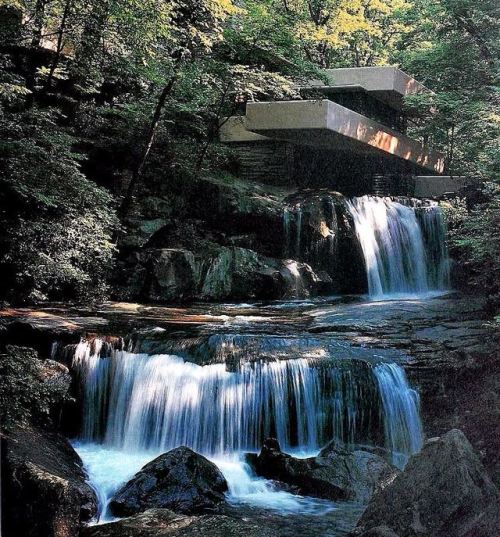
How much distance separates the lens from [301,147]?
21141 mm

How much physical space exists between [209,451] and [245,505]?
5.39 ft

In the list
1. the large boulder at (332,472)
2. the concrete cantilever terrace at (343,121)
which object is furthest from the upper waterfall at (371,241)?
the large boulder at (332,472)

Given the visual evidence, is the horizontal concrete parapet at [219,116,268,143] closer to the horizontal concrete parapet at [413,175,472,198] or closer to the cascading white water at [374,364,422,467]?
the horizontal concrete parapet at [413,175,472,198]

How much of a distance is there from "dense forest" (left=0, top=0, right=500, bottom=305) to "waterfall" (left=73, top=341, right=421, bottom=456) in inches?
119

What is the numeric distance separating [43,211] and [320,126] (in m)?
9.52

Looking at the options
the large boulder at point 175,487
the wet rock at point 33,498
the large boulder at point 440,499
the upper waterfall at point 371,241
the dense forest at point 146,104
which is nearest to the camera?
the large boulder at point 440,499

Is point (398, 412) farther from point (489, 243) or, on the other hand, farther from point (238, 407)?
point (489, 243)

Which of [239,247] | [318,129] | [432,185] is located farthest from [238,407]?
[432,185]

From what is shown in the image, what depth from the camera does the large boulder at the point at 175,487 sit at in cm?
627

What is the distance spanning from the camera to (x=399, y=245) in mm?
18062

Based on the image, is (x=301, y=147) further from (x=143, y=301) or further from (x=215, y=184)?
(x=143, y=301)

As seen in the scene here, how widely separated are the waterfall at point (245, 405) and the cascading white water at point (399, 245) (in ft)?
28.2

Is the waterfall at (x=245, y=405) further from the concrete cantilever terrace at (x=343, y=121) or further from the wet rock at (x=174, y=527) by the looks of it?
the concrete cantilever terrace at (x=343, y=121)

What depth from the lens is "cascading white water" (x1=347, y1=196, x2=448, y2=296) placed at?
17.4 meters
